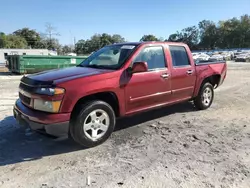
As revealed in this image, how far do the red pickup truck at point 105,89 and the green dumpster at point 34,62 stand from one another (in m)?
14.1

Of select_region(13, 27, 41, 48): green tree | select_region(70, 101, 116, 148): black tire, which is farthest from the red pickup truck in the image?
select_region(13, 27, 41, 48): green tree

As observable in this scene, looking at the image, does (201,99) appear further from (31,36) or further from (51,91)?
(31,36)

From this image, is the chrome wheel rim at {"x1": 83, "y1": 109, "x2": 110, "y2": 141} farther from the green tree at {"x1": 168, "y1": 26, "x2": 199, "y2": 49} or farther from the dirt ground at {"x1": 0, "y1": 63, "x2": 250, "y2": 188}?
the green tree at {"x1": 168, "y1": 26, "x2": 199, "y2": 49}

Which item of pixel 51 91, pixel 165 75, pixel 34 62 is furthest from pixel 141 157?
pixel 34 62

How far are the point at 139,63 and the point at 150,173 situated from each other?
1971 millimetres

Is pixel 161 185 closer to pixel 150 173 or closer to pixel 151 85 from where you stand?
pixel 150 173

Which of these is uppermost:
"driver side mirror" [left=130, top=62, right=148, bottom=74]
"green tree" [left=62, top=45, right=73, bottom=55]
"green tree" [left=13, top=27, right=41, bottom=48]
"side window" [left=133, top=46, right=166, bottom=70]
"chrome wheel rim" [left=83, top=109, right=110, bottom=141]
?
"green tree" [left=13, top=27, right=41, bottom=48]

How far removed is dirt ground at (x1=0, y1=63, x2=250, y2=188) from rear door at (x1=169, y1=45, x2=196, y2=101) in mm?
667

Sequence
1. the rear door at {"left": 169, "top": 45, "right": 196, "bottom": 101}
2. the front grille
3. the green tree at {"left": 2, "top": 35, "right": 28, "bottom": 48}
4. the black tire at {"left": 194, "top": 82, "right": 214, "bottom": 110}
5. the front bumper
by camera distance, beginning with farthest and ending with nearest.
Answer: the green tree at {"left": 2, "top": 35, "right": 28, "bottom": 48} → the black tire at {"left": 194, "top": 82, "right": 214, "bottom": 110} → the rear door at {"left": 169, "top": 45, "right": 196, "bottom": 101} → the front grille → the front bumper

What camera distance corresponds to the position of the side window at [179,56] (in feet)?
18.0

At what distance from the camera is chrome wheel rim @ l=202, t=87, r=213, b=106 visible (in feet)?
21.4

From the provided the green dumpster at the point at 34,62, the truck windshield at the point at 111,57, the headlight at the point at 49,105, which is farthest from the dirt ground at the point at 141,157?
the green dumpster at the point at 34,62

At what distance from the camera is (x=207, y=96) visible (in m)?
6.66

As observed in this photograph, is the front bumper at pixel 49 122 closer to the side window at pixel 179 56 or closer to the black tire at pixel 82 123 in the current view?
the black tire at pixel 82 123
